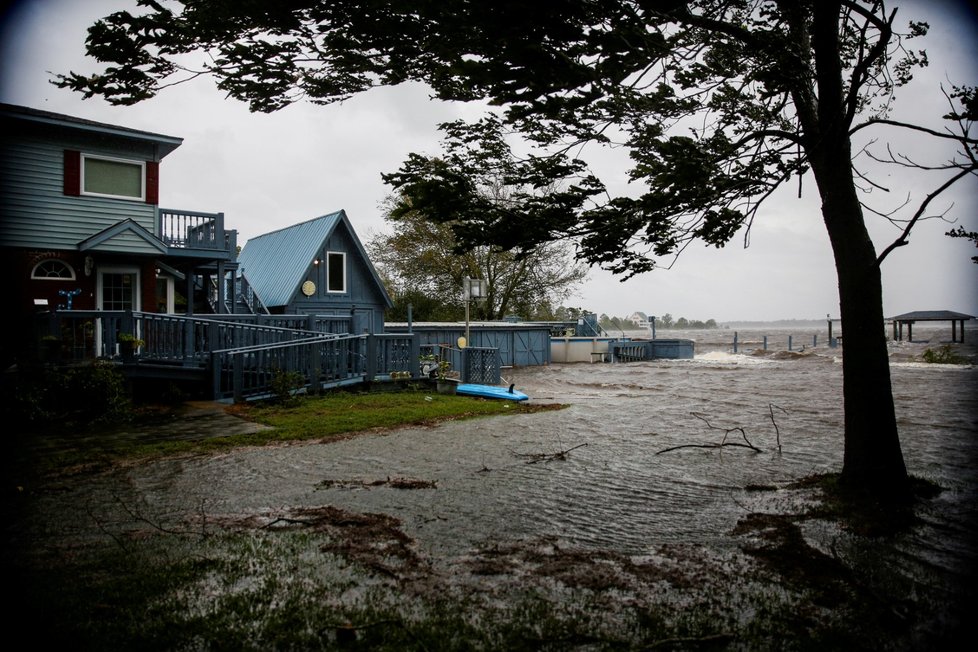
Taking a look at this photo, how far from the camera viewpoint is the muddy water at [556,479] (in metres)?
5.80

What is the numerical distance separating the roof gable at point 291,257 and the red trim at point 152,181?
→ 694 cm

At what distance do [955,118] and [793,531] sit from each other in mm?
3707

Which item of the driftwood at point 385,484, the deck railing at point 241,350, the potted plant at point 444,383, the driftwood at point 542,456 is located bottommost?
the driftwood at point 542,456

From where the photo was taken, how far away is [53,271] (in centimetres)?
1709

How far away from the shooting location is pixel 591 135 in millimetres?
6219

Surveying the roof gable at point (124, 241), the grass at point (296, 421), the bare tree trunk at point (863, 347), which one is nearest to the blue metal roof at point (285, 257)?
the roof gable at point (124, 241)

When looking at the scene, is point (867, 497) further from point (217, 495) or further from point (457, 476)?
point (217, 495)

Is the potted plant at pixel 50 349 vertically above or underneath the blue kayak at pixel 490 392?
above

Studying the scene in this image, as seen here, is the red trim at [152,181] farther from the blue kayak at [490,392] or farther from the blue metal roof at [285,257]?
the blue kayak at [490,392]

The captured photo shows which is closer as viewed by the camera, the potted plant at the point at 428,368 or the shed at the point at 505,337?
the potted plant at the point at 428,368

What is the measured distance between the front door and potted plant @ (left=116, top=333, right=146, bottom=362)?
4872 mm

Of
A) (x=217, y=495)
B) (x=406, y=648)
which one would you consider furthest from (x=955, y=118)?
(x=217, y=495)

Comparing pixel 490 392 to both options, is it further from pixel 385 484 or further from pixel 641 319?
pixel 641 319

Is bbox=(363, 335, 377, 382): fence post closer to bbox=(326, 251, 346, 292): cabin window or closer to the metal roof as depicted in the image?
bbox=(326, 251, 346, 292): cabin window
